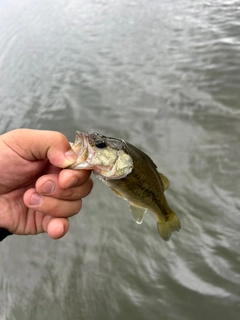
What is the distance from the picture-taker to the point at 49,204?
226 centimetres

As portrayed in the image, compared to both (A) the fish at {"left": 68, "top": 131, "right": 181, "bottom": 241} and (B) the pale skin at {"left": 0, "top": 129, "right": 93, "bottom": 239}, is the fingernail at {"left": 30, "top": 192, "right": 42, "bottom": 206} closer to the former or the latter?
(B) the pale skin at {"left": 0, "top": 129, "right": 93, "bottom": 239}

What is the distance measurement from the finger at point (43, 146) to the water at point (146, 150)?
2.05 metres

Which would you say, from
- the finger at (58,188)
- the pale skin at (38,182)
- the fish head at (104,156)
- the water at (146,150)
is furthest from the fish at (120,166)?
the water at (146,150)

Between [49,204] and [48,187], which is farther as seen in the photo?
[49,204]

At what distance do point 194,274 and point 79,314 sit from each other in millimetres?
1363

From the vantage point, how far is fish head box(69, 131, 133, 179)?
1.82 meters

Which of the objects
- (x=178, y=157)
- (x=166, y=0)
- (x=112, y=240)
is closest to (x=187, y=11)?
(x=166, y=0)

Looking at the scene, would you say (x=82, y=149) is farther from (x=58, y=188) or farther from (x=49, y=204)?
(x=49, y=204)

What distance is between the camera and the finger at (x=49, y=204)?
2195 millimetres

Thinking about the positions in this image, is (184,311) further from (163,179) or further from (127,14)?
(127,14)

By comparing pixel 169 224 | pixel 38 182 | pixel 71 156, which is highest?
pixel 71 156

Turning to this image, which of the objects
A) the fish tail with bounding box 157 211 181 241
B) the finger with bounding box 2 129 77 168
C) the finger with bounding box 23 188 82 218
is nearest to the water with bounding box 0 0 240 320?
the fish tail with bounding box 157 211 181 241

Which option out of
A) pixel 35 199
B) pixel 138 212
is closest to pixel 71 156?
pixel 35 199

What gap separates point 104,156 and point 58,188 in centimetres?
53
